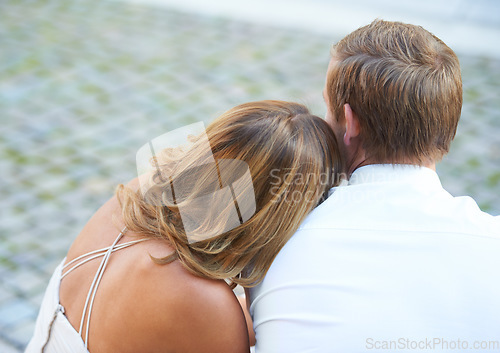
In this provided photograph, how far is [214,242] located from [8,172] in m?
2.74

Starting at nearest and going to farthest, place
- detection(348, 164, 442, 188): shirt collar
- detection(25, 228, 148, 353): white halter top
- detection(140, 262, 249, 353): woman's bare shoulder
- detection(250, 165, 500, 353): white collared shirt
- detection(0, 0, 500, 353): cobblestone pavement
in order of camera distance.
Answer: detection(250, 165, 500, 353): white collared shirt → detection(140, 262, 249, 353): woman's bare shoulder → detection(348, 164, 442, 188): shirt collar → detection(25, 228, 148, 353): white halter top → detection(0, 0, 500, 353): cobblestone pavement

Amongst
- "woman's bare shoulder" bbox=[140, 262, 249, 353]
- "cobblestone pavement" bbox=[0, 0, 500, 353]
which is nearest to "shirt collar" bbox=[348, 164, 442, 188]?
"woman's bare shoulder" bbox=[140, 262, 249, 353]

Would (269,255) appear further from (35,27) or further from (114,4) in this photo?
(114,4)

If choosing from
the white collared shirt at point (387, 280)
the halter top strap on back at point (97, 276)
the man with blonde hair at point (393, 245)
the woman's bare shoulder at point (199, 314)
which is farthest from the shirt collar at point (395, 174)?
the halter top strap on back at point (97, 276)

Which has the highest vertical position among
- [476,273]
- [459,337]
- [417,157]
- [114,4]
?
[417,157]

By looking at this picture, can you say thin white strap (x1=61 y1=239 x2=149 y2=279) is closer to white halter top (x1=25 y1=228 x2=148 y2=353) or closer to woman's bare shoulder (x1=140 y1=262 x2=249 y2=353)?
white halter top (x1=25 y1=228 x2=148 y2=353)

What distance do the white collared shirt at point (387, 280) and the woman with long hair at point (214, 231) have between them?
11cm

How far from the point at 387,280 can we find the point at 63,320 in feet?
3.82

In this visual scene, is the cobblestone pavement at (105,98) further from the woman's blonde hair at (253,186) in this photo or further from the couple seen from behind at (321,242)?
the woman's blonde hair at (253,186)

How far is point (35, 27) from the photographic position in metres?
5.99

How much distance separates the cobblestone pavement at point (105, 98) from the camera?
354cm

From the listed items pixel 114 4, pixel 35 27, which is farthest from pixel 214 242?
pixel 114 4

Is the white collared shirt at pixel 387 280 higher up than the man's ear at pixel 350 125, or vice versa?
the man's ear at pixel 350 125

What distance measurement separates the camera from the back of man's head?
1797 mm
